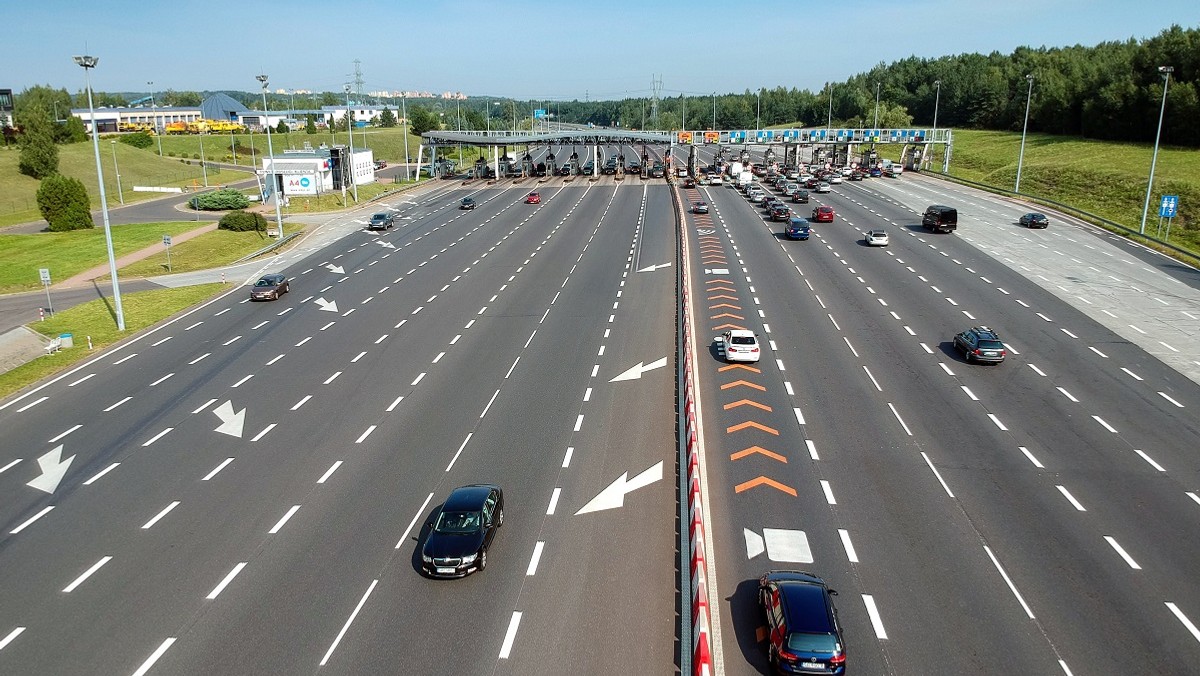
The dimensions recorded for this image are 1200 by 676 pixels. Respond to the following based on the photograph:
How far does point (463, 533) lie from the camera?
1972 cm

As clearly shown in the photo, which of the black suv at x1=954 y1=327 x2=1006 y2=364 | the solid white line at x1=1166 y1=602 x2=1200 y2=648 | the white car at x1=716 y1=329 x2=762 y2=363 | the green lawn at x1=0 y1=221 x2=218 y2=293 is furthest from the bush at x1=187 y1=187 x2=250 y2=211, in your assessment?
the black suv at x1=954 y1=327 x2=1006 y2=364

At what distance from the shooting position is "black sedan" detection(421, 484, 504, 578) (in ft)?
62.4

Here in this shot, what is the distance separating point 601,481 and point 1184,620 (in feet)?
50.1

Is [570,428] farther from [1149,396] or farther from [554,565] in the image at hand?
[1149,396]

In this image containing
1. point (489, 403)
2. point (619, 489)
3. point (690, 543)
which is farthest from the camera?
point (489, 403)

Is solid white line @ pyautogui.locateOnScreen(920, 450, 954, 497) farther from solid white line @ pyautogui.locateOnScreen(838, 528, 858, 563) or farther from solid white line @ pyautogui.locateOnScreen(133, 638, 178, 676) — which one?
solid white line @ pyautogui.locateOnScreen(133, 638, 178, 676)

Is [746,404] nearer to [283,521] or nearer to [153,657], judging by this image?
[283,521]

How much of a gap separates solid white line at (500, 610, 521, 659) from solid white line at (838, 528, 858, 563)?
29.2 feet

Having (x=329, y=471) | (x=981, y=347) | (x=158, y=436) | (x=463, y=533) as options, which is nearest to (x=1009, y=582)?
(x=463, y=533)

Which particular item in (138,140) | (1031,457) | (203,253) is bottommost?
(1031,457)

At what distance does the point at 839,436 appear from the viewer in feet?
91.1

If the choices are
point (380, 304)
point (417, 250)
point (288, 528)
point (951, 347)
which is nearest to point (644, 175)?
point (417, 250)

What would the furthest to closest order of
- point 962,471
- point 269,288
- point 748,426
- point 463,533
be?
point 269,288, point 748,426, point 962,471, point 463,533

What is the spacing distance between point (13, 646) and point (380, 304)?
32.1 metres
